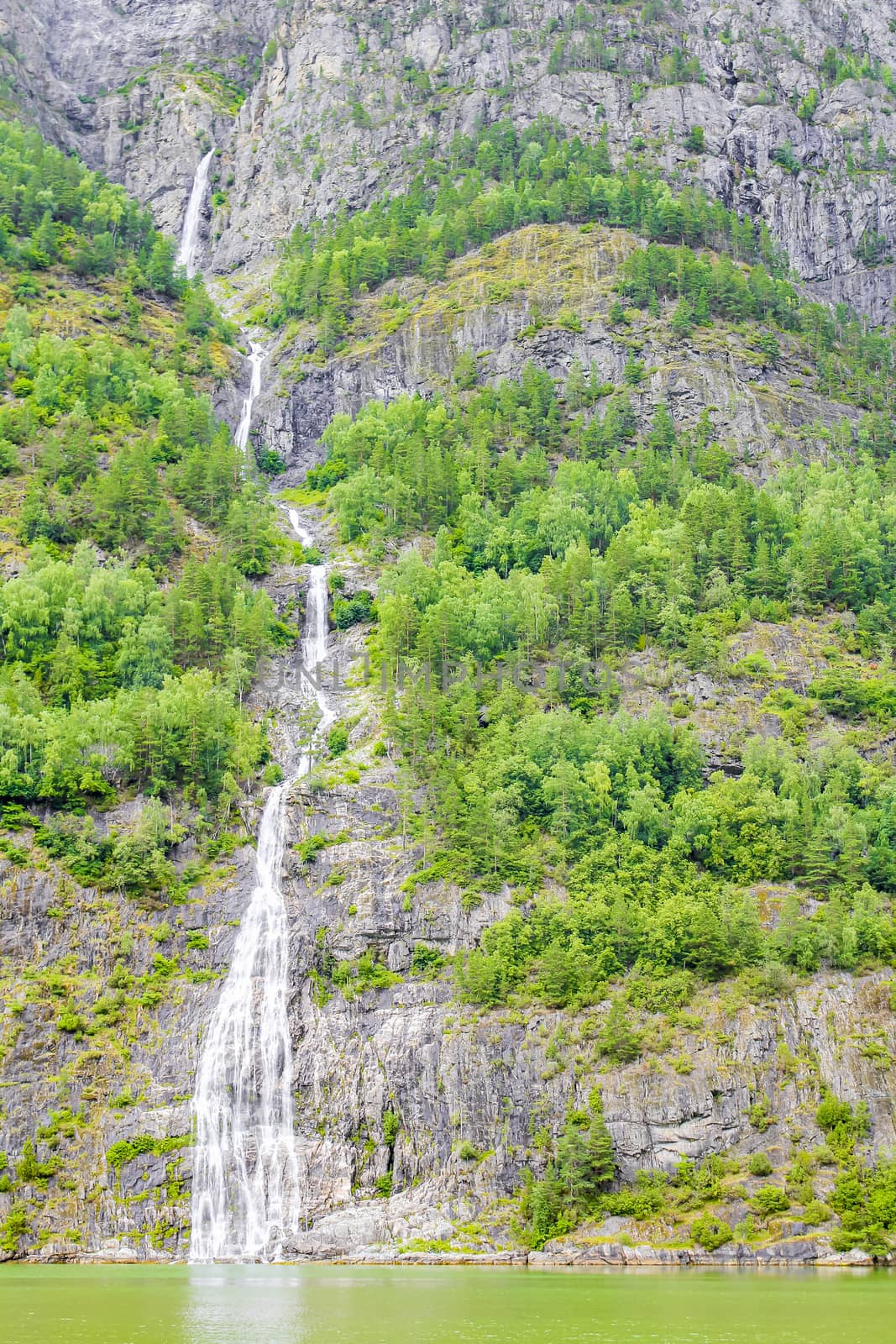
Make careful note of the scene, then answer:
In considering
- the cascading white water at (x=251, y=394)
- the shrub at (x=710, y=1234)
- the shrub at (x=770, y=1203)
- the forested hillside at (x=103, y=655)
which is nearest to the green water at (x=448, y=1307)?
the shrub at (x=710, y=1234)

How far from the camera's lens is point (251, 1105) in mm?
85375

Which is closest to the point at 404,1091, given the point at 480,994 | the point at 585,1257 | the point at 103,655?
the point at 480,994

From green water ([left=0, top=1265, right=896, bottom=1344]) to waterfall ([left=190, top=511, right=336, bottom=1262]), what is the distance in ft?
33.5

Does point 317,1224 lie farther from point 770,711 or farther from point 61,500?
point 61,500

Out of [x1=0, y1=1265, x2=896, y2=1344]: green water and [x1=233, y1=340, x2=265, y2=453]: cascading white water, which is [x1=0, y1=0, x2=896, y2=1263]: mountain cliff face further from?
[x1=233, y1=340, x2=265, y2=453]: cascading white water

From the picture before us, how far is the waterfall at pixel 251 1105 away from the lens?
79.9 metres

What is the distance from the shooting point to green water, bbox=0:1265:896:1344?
132 ft

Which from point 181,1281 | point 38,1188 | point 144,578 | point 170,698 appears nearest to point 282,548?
point 144,578

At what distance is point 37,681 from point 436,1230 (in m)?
55.0

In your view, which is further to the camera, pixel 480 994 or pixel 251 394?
pixel 251 394

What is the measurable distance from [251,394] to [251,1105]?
111 meters

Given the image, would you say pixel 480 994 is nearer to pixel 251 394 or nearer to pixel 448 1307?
pixel 448 1307

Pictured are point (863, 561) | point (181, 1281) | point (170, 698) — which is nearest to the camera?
point (181, 1281)

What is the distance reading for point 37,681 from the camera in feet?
356
